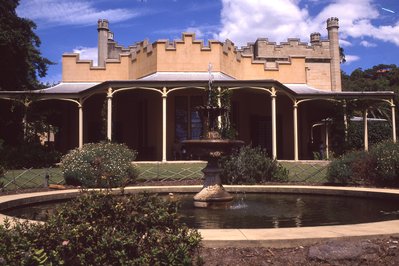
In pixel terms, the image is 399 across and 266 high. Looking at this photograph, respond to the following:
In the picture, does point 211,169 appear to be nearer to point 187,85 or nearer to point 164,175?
point 164,175

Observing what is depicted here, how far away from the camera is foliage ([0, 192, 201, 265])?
12.1 feet

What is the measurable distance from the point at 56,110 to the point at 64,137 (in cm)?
220

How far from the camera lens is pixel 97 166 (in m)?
11.5

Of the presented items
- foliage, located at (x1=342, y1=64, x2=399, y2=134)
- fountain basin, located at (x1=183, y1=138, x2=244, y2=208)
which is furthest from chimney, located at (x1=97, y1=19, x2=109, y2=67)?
fountain basin, located at (x1=183, y1=138, x2=244, y2=208)

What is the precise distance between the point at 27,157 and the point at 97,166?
788 cm

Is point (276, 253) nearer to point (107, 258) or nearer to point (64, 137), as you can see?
point (107, 258)

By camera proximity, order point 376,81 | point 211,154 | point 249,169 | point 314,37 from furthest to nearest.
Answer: point 376,81 < point 314,37 < point 249,169 < point 211,154

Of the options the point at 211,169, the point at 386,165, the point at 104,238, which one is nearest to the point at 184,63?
the point at 386,165

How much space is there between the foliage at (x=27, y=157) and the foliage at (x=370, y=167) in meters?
12.3

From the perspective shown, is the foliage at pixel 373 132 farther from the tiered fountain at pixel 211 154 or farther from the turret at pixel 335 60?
the tiered fountain at pixel 211 154

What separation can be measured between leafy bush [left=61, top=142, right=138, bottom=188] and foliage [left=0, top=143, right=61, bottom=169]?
5.93 metres

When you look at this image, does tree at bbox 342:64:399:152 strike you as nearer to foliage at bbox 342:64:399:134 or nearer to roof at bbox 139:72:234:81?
foliage at bbox 342:64:399:134

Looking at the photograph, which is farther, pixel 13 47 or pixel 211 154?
pixel 13 47

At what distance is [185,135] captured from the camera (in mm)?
20766
